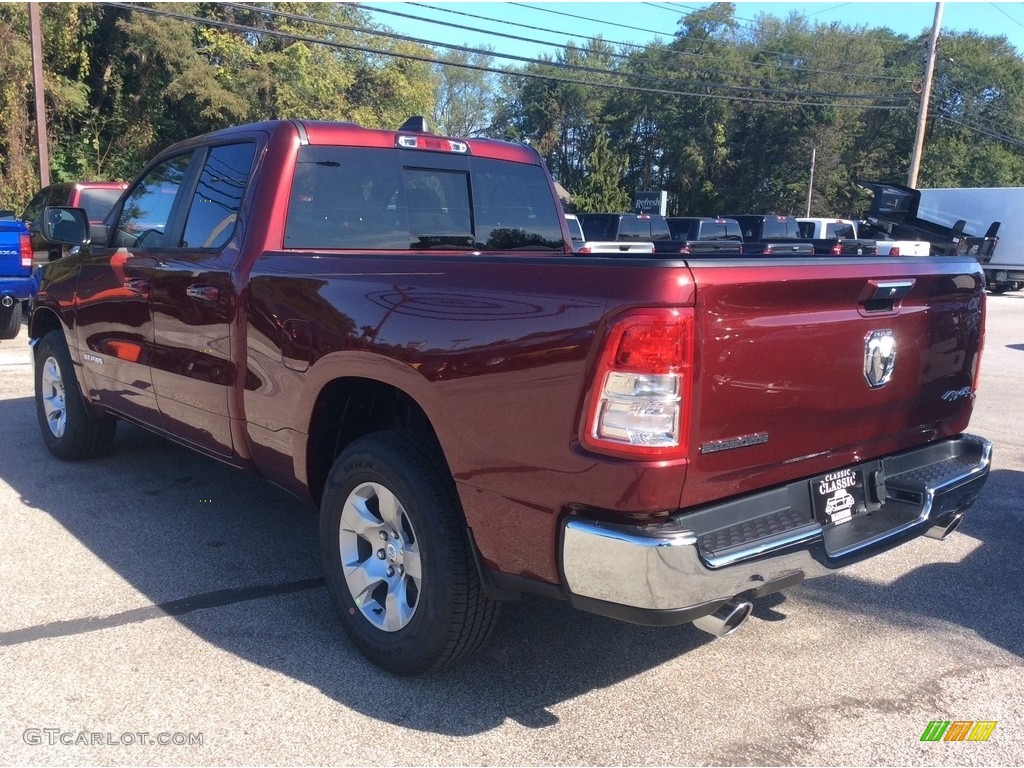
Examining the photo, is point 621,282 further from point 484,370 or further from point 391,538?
point 391,538

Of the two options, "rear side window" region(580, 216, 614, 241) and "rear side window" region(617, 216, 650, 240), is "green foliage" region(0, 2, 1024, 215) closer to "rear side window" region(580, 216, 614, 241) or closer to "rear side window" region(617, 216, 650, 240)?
"rear side window" region(580, 216, 614, 241)

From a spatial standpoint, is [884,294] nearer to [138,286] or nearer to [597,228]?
[138,286]

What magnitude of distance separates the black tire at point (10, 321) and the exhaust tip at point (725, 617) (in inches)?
402

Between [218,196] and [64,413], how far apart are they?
8.07 ft

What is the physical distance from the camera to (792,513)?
2.83 m

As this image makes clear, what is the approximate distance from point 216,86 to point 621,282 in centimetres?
2640

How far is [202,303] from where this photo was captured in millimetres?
4062

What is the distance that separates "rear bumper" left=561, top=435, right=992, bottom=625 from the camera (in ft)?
8.06

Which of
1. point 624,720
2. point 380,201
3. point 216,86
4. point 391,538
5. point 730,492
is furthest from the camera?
point 216,86

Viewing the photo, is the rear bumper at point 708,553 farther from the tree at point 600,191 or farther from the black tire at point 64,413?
the tree at point 600,191

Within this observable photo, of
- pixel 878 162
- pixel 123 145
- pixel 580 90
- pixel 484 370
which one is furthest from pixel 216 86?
pixel 878 162

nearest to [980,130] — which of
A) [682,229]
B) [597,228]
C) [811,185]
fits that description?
[811,185]

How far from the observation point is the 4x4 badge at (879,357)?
299 cm

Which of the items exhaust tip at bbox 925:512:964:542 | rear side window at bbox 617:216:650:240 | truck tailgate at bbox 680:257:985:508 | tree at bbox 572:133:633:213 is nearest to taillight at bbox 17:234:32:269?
truck tailgate at bbox 680:257:985:508
